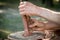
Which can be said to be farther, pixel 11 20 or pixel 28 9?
pixel 11 20

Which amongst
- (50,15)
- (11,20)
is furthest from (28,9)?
(11,20)

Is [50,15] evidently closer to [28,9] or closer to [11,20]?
[28,9]

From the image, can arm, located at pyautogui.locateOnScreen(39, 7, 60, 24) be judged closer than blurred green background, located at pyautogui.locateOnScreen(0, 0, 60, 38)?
Yes

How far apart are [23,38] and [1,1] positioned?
10.8 ft

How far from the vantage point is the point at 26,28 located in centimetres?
105

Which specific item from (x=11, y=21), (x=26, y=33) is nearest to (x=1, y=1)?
(x=11, y=21)

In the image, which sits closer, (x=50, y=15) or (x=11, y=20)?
(x=50, y=15)

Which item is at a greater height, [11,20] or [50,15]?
[50,15]

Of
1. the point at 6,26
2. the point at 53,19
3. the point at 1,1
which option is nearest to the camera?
the point at 53,19

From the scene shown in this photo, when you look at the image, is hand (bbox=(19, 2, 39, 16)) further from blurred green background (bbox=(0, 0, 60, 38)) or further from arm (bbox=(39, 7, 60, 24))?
blurred green background (bbox=(0, 0, 60, 38))

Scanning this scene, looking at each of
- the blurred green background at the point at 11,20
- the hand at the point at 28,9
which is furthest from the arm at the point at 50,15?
the blurred green background at the point at 11,20

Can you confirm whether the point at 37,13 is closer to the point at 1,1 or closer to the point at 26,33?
the point at 26,33

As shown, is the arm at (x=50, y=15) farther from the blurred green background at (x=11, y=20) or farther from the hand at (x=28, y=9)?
the blurred green background at (x=11, y=20)

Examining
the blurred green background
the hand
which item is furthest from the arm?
the blurred green background
